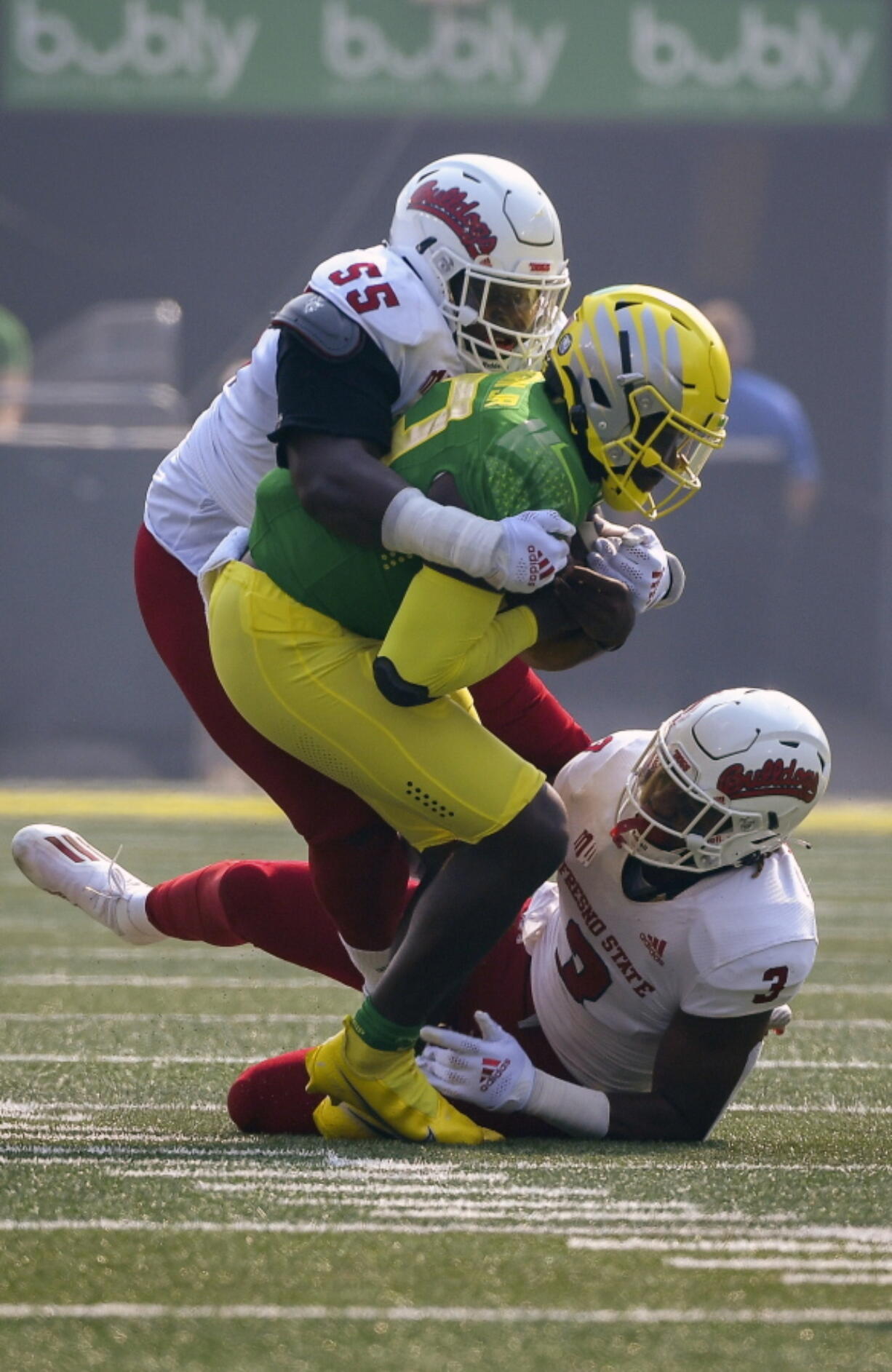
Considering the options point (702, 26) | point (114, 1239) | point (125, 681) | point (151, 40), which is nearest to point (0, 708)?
point (125, 681)

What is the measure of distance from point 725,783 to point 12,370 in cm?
847

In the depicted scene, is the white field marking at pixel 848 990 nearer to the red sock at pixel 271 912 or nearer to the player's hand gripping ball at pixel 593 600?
the red sock at pixel 271 912

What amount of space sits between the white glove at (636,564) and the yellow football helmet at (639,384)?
0.13 meters

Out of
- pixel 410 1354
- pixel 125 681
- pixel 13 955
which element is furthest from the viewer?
pixel 125 681

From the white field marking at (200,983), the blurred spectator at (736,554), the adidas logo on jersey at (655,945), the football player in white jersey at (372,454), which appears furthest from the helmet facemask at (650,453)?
the blurred spectator at (736,554)

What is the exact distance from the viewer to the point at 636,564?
9.40ft

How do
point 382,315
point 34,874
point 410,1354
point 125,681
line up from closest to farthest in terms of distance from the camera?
point 410,1354, point 382,315, point 34,874, point 125,681

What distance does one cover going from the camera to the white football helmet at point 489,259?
2.95 metres

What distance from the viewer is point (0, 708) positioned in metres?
9.14

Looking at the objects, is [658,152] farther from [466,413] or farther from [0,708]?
[466,413]

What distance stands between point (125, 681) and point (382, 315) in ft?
20.5

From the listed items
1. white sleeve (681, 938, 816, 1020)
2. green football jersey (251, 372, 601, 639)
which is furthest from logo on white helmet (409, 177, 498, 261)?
white sleeve (681, 938, 816, 1020)

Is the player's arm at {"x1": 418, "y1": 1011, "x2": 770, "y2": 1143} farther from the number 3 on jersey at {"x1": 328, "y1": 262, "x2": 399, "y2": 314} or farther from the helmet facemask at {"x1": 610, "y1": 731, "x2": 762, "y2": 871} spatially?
the number 3 on jersey at {"x1": 328, "y1": 262, "x2": 399, "y2": 314}

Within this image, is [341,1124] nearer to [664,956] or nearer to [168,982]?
[664,956]
